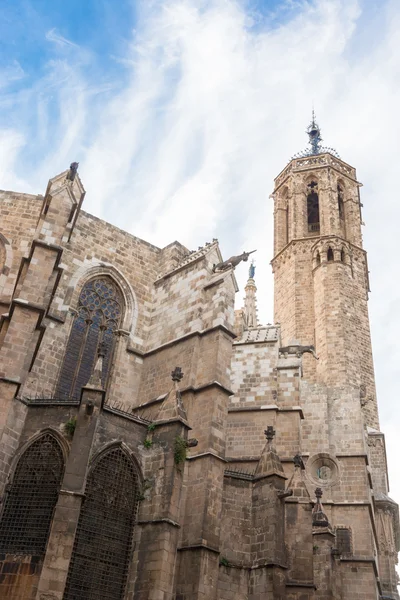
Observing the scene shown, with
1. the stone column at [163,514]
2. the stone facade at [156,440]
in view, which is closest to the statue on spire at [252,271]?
the stone facade at [156,440]

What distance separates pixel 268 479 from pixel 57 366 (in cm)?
591

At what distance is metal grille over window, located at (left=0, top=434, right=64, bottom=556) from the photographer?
1141 centimetres

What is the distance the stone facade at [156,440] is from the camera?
11859 millimetres

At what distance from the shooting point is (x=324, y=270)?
30047 millimetres

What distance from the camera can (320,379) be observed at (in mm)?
27000

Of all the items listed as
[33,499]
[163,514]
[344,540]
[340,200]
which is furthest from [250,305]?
[33,499]

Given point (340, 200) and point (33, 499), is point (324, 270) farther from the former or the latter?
point (33, 499)

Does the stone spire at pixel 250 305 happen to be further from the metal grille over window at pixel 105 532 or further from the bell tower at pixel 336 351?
the metal grille over window at pixel 105 532

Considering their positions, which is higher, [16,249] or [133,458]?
[16,249]

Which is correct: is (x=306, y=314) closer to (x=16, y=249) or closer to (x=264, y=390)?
(x=264, y=390)

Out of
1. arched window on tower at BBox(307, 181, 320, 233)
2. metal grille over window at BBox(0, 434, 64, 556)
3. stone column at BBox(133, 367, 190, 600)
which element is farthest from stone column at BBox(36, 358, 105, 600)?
arched window on tower at BBox(307, 181, 320, 233)

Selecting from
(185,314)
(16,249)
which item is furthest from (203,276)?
(16,249)

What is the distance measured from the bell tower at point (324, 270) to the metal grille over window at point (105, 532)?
11960mm

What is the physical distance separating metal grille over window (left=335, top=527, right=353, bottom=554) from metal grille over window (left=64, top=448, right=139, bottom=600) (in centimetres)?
882
